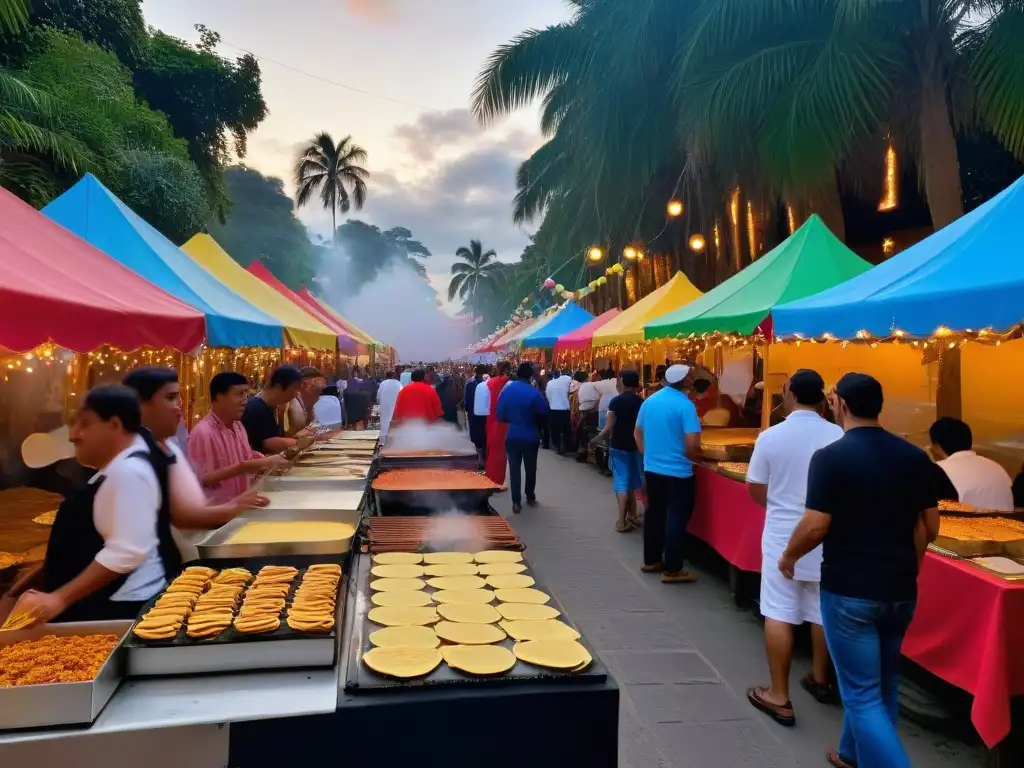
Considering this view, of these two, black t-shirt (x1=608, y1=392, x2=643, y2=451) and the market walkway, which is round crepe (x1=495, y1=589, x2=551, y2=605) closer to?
the market walkway

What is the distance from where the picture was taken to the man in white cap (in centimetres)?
591

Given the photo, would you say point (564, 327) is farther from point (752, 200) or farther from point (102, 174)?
point (102, 174)

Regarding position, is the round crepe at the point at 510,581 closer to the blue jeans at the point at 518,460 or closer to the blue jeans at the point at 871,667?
the blue jeans at the point at 871,667

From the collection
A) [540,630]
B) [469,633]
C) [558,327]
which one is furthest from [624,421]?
[558,327]

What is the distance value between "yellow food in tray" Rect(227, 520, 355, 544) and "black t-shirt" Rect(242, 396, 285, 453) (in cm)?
159

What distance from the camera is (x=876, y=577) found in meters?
2.67

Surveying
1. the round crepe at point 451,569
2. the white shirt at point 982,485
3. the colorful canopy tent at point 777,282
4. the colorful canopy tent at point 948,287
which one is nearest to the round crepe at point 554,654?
the round crepe at point 451,569

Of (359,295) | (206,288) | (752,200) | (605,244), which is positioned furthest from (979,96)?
(359,295)

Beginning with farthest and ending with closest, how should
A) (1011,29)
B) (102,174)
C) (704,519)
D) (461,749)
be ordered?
(102,174) → (1011,29) → (704,519) → (461,749)

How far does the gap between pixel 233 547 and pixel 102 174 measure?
12232 mm

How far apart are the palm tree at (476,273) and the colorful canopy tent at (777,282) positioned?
66581 millimetres

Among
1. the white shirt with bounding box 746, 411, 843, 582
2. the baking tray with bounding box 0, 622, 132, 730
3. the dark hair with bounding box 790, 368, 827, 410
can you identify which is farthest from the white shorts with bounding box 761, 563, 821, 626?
the baking tray with bounding box 0, 622, 132, 730

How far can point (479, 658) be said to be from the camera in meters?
2.24

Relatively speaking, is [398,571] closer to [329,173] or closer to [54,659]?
[54,659]
